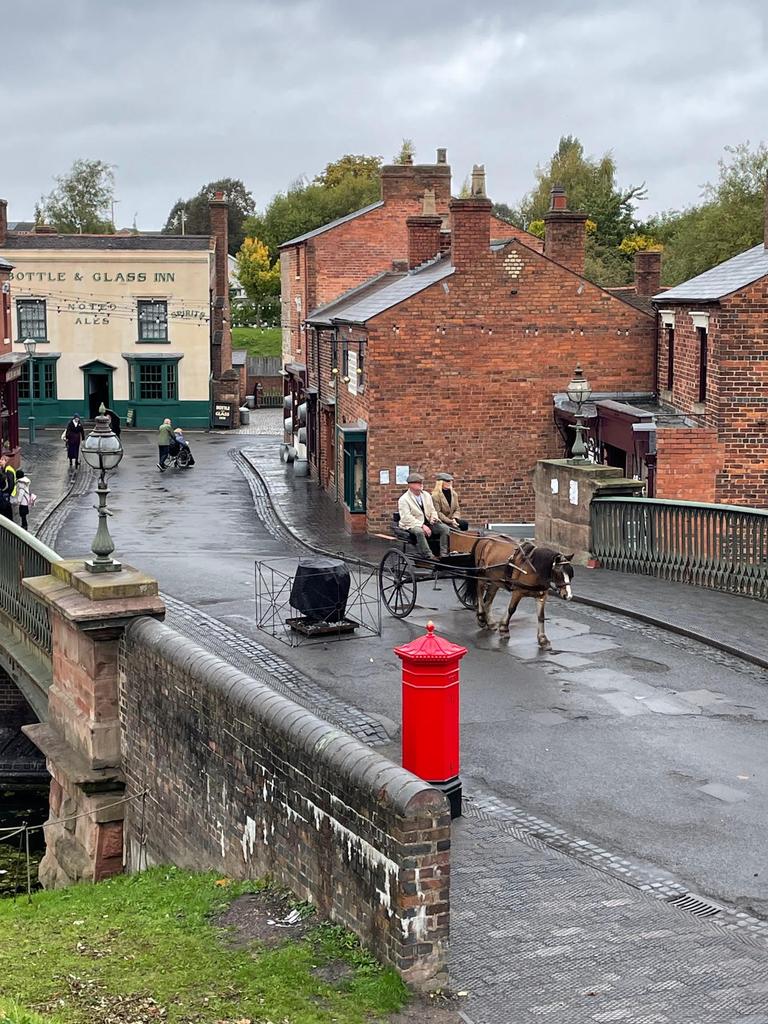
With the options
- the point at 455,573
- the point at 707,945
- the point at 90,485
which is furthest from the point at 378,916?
the point at 90,485

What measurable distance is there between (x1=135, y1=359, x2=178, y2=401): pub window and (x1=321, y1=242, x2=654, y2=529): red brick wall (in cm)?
2793

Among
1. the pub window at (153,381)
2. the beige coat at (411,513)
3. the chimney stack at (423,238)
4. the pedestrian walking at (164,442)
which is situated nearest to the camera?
the beige coat at (411,513)

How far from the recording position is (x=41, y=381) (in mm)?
56594

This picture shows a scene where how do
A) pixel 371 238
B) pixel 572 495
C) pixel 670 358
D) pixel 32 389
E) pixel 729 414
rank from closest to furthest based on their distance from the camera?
pixel 572 495 < pixel 729 414 < pixel 670 358 < pixel 371 238 < pixel 32 389

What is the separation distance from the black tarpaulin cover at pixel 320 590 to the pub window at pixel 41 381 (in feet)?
138

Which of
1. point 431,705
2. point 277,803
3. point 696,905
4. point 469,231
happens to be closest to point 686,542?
point 431,705

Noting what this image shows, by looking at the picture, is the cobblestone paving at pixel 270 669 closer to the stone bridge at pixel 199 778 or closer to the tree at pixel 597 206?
the stone bridge at pixel 199 778

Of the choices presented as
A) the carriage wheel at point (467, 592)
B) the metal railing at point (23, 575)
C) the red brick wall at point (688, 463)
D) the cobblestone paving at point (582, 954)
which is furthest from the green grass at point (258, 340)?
the cobblestone paving at point (582, 954)

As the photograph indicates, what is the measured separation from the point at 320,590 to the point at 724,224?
46.0 m

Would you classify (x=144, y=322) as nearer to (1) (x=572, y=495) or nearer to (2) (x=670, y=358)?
(2) (x=670, y=358)

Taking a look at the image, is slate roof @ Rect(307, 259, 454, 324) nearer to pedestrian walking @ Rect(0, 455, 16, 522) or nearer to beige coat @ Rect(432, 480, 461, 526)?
pedestrian walking @ Rect(0, 455, 16, 522)

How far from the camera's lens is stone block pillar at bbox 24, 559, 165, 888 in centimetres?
1209

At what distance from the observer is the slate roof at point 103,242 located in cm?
5634

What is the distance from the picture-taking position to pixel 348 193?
87500 millimetres
